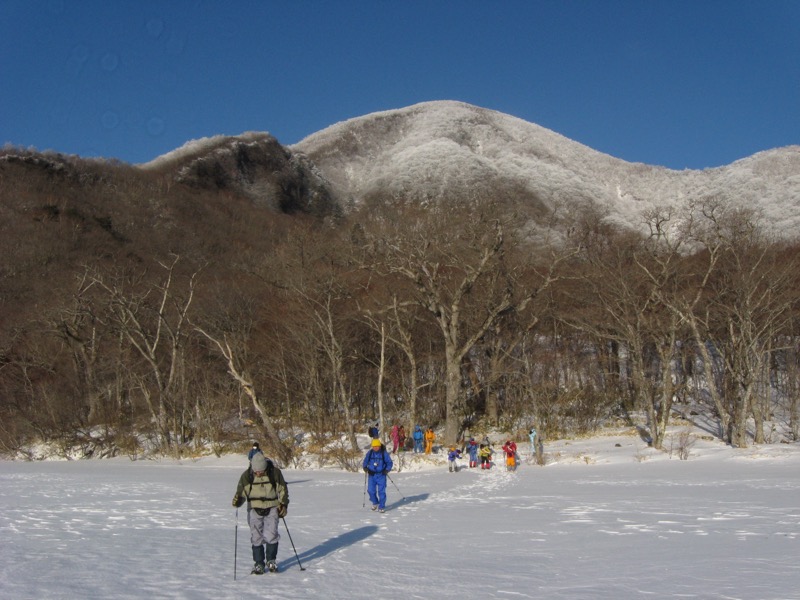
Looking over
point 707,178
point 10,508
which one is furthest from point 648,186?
point 10,508

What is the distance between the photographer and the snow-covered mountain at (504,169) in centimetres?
7738

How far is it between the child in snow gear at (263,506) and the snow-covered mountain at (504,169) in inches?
2214

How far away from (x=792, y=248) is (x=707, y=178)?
59.1 meters

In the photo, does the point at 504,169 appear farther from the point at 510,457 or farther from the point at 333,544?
the point at 333,544

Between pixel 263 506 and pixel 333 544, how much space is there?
2.04 meters

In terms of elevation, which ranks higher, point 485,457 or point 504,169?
point 504,169

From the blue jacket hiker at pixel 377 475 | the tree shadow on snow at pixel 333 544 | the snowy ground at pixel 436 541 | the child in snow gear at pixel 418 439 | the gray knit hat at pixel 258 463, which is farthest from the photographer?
the child in snow gear at pixel 418 439

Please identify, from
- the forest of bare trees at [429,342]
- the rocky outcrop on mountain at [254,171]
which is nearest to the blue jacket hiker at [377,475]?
the forest of bare trees at [429,342]

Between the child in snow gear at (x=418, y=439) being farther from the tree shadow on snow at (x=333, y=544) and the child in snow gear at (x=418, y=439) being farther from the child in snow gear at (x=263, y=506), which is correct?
the child in snow gear at (x=263, y=506)

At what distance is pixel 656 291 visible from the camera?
91.7 ft

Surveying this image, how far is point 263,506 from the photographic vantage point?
7.94m

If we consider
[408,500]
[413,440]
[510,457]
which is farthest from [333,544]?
[413,440]

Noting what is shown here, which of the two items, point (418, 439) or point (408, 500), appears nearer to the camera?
point (408, 500)

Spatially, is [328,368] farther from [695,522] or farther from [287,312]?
[695,522]
